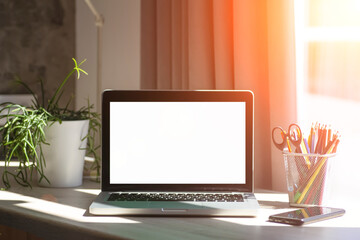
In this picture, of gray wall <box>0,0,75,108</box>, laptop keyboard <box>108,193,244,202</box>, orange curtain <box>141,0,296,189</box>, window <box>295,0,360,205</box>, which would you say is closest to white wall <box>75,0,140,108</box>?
gray wall <box>0,0,75,108</box>

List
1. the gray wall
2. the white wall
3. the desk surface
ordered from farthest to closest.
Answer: the gray wall < the white wall < the desk surface

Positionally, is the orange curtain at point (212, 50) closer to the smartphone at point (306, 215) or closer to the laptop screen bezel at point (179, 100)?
the laptop screen bezel at point (179, 100)

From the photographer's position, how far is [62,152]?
1.33 meters

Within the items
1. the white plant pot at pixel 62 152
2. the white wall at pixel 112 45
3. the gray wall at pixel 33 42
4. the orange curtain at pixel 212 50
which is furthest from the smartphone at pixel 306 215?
the gray wall at pixel 33 42

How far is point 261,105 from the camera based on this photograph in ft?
4.84

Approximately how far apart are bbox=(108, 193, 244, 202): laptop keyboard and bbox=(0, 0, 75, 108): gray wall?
4.88 ft

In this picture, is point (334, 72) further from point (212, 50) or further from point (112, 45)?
point (112, 45)

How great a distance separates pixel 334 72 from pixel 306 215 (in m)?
0.46

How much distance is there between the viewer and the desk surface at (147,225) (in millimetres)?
905

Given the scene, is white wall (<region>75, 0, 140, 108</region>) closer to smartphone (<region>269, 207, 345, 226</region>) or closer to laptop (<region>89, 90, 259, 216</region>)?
laptop (<region>89, 90, 259, 216</region>)

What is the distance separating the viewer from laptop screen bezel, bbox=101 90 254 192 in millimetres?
1164

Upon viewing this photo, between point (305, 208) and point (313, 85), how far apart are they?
1.34 ft

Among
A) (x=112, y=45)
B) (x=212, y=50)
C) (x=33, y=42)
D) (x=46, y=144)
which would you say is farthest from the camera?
(x=33, y=42)

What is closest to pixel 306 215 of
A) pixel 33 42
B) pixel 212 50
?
pixel 212 50
